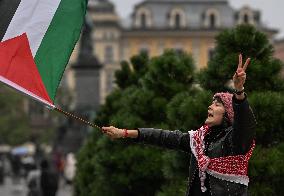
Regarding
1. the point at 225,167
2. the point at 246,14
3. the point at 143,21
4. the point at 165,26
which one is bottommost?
the point at 165,26

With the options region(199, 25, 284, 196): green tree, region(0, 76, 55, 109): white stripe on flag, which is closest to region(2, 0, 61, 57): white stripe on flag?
region(0, 76, 55, 109): white stripe on flag

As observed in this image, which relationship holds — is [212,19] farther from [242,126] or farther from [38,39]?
[242,126]

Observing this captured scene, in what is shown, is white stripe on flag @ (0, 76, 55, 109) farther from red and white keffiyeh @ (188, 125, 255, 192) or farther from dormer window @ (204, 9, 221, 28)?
dormer window @ (204, 9, 221, 28)

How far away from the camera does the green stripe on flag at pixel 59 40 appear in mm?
7492

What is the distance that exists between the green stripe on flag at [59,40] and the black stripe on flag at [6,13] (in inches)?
10.4

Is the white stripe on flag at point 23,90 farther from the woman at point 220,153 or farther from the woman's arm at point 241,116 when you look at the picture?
the woman's arm at point 241,116

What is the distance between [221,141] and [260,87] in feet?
9.86

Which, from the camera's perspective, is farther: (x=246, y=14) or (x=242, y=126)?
(x=246, y=14)

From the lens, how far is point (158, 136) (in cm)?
653

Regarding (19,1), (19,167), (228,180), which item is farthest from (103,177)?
(19,167)

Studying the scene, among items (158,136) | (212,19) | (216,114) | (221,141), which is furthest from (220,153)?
(212,19)

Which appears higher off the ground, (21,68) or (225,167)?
(21,68)

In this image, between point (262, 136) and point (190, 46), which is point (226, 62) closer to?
point (262, 136)

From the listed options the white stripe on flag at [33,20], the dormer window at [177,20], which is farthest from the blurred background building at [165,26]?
the white stripe on flag at [33,20]
